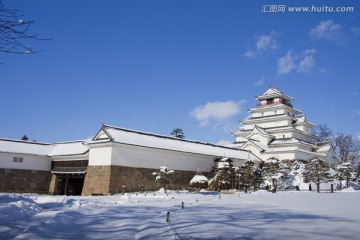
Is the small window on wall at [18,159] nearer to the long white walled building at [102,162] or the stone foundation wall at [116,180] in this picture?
the long white walled building at [102,162]

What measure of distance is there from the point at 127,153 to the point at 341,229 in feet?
74.8

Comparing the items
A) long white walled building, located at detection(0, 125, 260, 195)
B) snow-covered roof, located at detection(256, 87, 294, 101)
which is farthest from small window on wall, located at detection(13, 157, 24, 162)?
snow-covered roof, located at detection(256, 87, 294, 101)

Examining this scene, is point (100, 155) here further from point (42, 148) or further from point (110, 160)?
point (42, 148)

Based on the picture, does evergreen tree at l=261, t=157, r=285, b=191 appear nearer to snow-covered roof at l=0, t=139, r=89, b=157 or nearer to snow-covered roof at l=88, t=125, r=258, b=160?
snow-covered roof at l=88, t=125, r=258, b=160

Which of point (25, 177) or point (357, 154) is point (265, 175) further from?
point (357, 154)

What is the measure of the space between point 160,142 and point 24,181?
1447 cm

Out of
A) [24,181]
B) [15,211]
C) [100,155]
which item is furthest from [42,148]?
[15,211]

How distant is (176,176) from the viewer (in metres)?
32.1

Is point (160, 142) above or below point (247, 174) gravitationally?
above

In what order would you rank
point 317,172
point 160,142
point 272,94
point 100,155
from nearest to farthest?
point 100,155 < point 160,142 < point 317,172 < point 272,94

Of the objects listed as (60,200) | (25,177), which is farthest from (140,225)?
(25,177)

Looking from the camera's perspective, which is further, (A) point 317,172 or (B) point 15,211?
(A) point 317,172

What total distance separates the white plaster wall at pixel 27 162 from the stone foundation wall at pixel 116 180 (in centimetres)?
774

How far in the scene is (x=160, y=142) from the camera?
3294 cm
